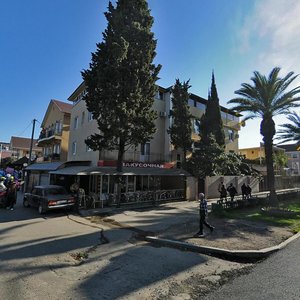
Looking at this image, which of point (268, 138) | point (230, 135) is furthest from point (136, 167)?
point (230, 135)

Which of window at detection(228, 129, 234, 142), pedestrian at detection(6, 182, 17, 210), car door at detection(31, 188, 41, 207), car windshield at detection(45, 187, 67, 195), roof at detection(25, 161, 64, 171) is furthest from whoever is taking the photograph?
window at detection(228, 129, 234, 142)

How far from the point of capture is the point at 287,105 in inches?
771

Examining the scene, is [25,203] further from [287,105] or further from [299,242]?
[287,105]

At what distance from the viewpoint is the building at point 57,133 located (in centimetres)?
3378

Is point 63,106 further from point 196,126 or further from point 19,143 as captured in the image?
point 19,143

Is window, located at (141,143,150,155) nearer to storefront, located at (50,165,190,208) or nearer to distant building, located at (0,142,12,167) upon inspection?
storefront, located at (50,165,190,208)

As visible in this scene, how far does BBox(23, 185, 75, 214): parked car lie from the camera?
15.5m

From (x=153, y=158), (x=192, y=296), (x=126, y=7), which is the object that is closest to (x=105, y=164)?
(x=153, y=158)

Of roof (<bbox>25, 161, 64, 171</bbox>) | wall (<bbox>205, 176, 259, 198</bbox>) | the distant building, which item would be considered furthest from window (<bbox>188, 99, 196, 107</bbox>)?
the distant building

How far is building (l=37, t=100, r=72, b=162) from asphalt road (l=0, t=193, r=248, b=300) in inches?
936

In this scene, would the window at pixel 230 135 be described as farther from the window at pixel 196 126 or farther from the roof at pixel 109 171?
the roof at pixel 109 171

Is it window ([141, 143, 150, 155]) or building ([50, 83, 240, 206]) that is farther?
window ([141, 143, 150, 155])

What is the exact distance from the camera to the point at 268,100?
1939cm

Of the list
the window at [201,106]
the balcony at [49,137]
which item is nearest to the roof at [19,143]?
the balcony at [49,137]
